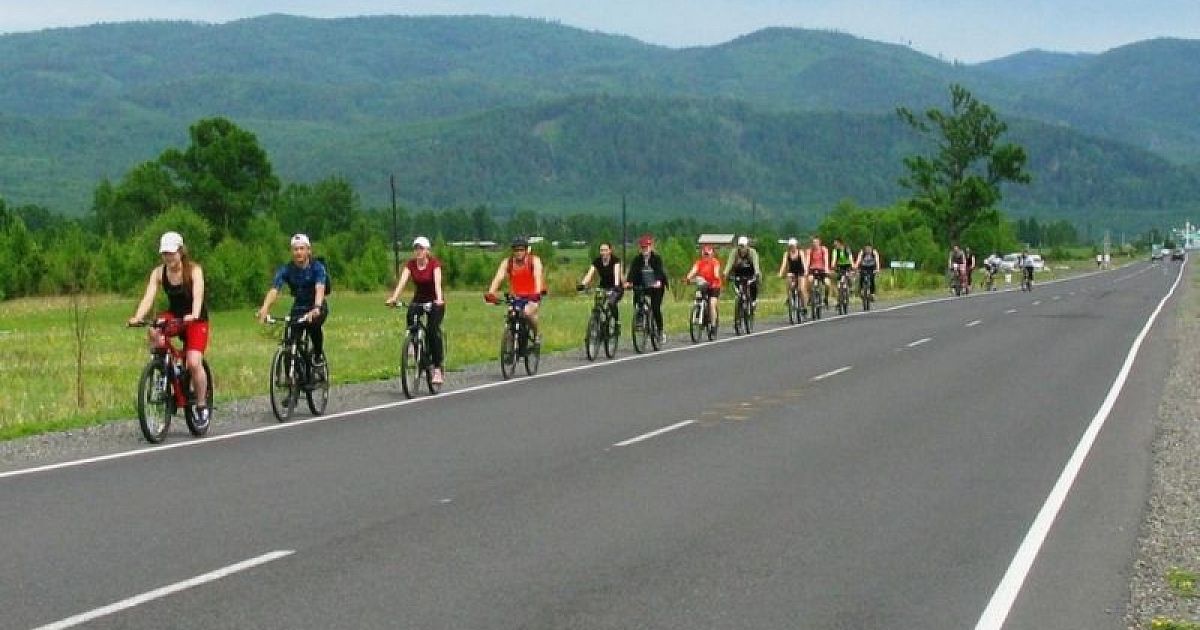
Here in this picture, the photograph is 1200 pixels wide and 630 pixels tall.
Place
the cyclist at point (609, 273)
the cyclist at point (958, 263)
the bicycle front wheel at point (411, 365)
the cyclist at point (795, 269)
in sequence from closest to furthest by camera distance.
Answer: the bicycle front wheel at point (411, 365)
the cyclist at point (609, 273)
the cyclist at point (795, 269)
the cyclist at point (958, 263)

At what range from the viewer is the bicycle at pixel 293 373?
54.2ft

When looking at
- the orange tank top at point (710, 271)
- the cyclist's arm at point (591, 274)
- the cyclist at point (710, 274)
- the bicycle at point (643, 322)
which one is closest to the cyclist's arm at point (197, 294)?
the cyclist's arm at point (591, 274)

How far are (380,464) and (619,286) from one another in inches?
534

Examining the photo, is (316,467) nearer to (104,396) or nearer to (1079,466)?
(1079,466)

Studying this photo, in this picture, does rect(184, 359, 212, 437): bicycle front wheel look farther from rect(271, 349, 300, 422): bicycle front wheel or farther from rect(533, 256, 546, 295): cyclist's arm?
rect(533, 256, 546, 295): cyclist's arm

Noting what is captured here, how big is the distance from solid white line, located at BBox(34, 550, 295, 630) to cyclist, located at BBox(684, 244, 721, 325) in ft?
70.3

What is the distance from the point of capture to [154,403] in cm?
1448

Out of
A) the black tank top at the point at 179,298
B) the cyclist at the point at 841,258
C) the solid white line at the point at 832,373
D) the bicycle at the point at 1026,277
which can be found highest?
the black tank top at the point at 179,298

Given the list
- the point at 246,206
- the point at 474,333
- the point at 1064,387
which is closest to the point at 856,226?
the point at 246,206

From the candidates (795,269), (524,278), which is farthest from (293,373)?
(795,269)

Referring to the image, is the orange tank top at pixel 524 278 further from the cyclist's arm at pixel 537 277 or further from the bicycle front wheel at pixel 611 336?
the bicycle front wheel at pixel 611 336

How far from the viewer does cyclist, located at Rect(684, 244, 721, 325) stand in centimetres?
3020

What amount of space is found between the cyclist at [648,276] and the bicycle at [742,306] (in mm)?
4579

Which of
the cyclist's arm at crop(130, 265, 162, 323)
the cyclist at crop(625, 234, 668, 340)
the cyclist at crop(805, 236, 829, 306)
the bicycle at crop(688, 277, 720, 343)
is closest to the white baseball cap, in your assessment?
the cyclist's arm at crop(130, 265, 162, 323)
